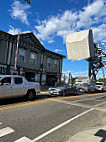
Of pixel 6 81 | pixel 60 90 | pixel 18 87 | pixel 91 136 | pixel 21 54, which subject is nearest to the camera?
pixel 91 136

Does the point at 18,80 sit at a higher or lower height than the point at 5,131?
higher

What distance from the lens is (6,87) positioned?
764 centimetres

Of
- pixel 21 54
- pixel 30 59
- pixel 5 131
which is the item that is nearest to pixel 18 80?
pixel 5 131

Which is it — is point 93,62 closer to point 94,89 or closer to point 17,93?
point 94,89

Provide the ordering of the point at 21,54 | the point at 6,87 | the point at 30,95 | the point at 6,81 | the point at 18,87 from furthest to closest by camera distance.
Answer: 1. the point at 21,54
2. the point at 30,95
3. the point at 18,87
4. the point at 6,81
5. the point at 6,87

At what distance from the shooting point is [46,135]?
3688 mm

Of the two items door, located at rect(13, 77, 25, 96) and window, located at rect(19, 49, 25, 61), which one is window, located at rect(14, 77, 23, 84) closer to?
door, located at rect(13, 77, 25, 96)

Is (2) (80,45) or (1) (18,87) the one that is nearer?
(1) (18,87)

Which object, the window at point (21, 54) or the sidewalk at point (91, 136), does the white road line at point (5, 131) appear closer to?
the sidewalk at point (91, 136)

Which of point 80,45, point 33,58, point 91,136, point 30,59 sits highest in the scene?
point 80,45

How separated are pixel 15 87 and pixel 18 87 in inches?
9.8

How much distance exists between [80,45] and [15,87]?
70.9 feet

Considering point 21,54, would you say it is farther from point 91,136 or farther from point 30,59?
point 91,136

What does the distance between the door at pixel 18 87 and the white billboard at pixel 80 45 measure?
66.5 feet
